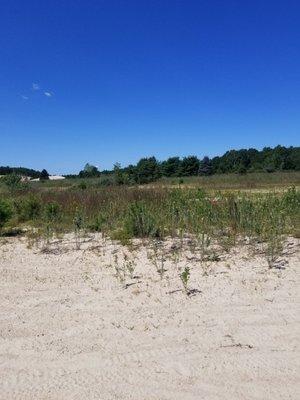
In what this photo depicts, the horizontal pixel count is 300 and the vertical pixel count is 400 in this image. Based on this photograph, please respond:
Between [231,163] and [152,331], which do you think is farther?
[231,163]

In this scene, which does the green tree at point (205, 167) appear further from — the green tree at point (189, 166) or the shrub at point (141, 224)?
the shrub at point (141, 224)

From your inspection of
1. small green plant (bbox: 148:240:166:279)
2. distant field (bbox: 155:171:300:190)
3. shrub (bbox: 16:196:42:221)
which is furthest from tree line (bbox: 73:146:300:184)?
small green plant (bbox: 148:240:166:279)

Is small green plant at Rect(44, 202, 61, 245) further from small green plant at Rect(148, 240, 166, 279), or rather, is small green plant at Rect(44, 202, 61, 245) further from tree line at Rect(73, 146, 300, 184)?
tree line at Rect(73, 146, 300, 184)

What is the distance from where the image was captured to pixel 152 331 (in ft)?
12.6

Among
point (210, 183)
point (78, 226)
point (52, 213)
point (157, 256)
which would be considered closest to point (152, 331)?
point (157, 256)

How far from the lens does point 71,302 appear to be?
184 inches

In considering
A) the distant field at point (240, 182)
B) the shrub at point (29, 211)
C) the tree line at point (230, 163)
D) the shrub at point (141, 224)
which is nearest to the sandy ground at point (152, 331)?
the shrub at point (141, 224)

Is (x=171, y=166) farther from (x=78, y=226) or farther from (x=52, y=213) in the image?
(x=78, y=226)

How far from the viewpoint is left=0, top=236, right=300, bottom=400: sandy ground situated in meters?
2.97

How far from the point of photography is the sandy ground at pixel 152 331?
9.76 feet

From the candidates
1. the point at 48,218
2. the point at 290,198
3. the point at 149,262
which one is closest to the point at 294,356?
the point at 149,262

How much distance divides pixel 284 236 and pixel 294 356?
413 cm

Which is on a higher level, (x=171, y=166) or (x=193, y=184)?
(x=171, y=166)

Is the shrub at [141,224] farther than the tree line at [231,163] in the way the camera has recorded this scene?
No
